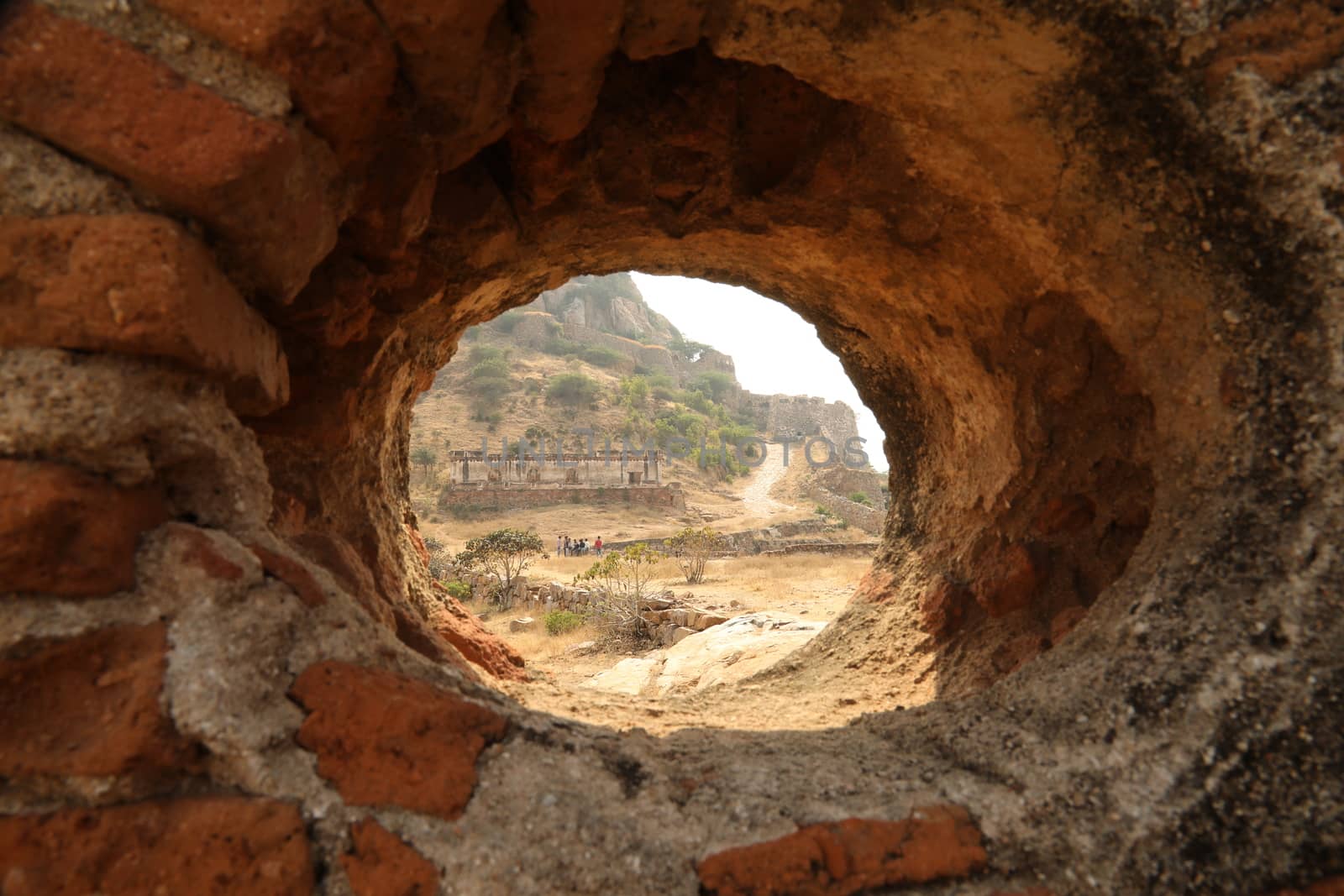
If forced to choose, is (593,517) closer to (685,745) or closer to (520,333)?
(685,745)

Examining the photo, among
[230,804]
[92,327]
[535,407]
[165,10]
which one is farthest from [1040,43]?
[535,407]

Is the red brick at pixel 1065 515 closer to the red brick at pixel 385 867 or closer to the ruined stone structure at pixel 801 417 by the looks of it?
the red brick at pixel 385 867

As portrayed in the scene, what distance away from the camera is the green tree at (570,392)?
1549 inches

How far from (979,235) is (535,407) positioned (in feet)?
122

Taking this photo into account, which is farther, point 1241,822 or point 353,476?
point 353,476

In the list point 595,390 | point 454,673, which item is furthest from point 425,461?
point 454,673

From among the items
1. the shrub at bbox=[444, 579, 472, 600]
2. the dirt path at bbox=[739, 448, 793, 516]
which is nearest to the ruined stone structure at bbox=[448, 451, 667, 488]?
the dirt path at bbox=[739, 448, 793, 516]

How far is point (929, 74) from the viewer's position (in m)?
1.39

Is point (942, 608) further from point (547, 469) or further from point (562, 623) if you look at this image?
point (547, 469)

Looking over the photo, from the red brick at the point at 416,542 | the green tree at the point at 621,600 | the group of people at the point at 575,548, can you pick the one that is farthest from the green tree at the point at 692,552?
the red brick at the point at 416,542

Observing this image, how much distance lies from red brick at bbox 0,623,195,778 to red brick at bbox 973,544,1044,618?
2357mm

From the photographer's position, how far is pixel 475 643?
288cm

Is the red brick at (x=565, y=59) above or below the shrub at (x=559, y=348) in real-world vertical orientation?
below

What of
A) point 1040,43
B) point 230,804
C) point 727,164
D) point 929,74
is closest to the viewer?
point 230,804
